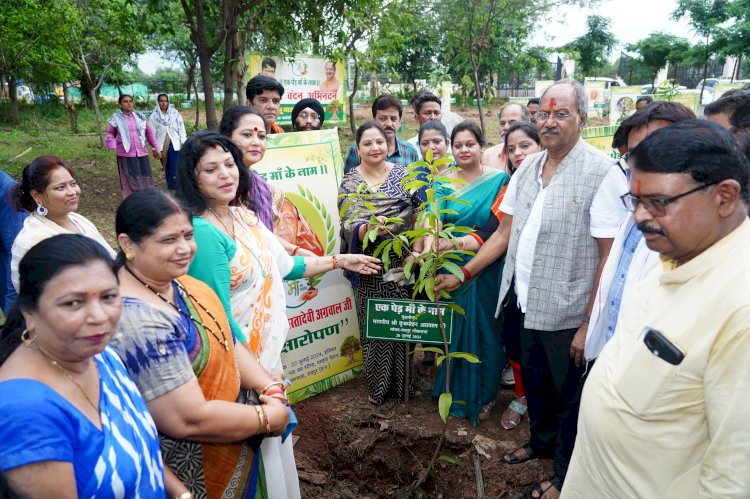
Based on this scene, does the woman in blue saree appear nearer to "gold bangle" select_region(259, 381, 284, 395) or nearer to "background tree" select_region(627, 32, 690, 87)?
"gold bangle" select_region(259, 381, 284, 395)

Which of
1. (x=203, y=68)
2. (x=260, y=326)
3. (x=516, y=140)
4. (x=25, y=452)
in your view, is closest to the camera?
(x=25, y=452)

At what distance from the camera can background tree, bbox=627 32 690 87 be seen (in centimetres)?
2420

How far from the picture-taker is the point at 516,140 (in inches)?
139

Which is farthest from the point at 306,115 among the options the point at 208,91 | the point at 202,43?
the point at 208,91

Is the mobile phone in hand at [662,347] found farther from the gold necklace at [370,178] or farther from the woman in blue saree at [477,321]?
the gold necklace at [370,178]

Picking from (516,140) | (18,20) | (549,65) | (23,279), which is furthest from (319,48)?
(549,65)

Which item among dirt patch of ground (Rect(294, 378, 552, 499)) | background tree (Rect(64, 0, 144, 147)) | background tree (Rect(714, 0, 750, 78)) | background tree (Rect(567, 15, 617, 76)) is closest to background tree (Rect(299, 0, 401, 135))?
dirt patch of ground (Rect(294, 378, 552, 499))

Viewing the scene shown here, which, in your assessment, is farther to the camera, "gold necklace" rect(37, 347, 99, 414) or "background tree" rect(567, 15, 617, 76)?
"background tree" rect(567, 15, 617, 76)

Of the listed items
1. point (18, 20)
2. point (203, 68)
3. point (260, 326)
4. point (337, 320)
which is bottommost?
point (337, 320)

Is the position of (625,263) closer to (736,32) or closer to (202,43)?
(202,43)

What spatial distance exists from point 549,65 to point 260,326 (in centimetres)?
2811

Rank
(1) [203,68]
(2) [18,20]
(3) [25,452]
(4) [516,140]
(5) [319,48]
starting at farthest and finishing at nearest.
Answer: (2) [18,20], (5) [319,48], (1) [203,68], (4) [516,140], (3) [25,452]

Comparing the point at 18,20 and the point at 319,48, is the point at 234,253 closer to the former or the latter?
the point at 319,48

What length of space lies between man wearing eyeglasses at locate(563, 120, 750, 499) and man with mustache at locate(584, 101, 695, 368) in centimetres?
56
